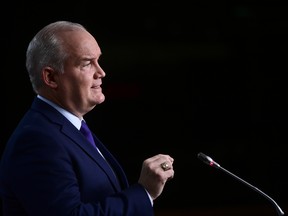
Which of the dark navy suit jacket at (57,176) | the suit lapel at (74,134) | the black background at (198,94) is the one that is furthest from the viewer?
the black background at (198,94)

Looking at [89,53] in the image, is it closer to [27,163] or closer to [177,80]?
[27,163]

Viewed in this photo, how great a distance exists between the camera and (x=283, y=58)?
4.25 meters

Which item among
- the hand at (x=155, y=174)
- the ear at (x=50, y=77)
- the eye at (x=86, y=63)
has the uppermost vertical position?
the eye at (x=86, y=63)

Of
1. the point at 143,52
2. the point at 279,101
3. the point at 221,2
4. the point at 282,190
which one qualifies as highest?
the point at 221,2

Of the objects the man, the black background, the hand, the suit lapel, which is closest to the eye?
the man

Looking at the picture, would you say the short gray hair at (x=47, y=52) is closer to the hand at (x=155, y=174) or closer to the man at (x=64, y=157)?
the man at (x=64, y=157)

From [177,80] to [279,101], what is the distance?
72cm

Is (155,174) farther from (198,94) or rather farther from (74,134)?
(198,94)

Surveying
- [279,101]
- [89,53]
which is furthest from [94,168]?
[279,101]

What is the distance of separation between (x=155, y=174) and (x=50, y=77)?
354mm

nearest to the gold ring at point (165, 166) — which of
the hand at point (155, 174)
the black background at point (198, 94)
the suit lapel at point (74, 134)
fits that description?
the hand at point (155, 174)

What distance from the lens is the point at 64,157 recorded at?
4.47ft

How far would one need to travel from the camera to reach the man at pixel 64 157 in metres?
1.32

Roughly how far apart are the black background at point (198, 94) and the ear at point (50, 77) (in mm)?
2268
